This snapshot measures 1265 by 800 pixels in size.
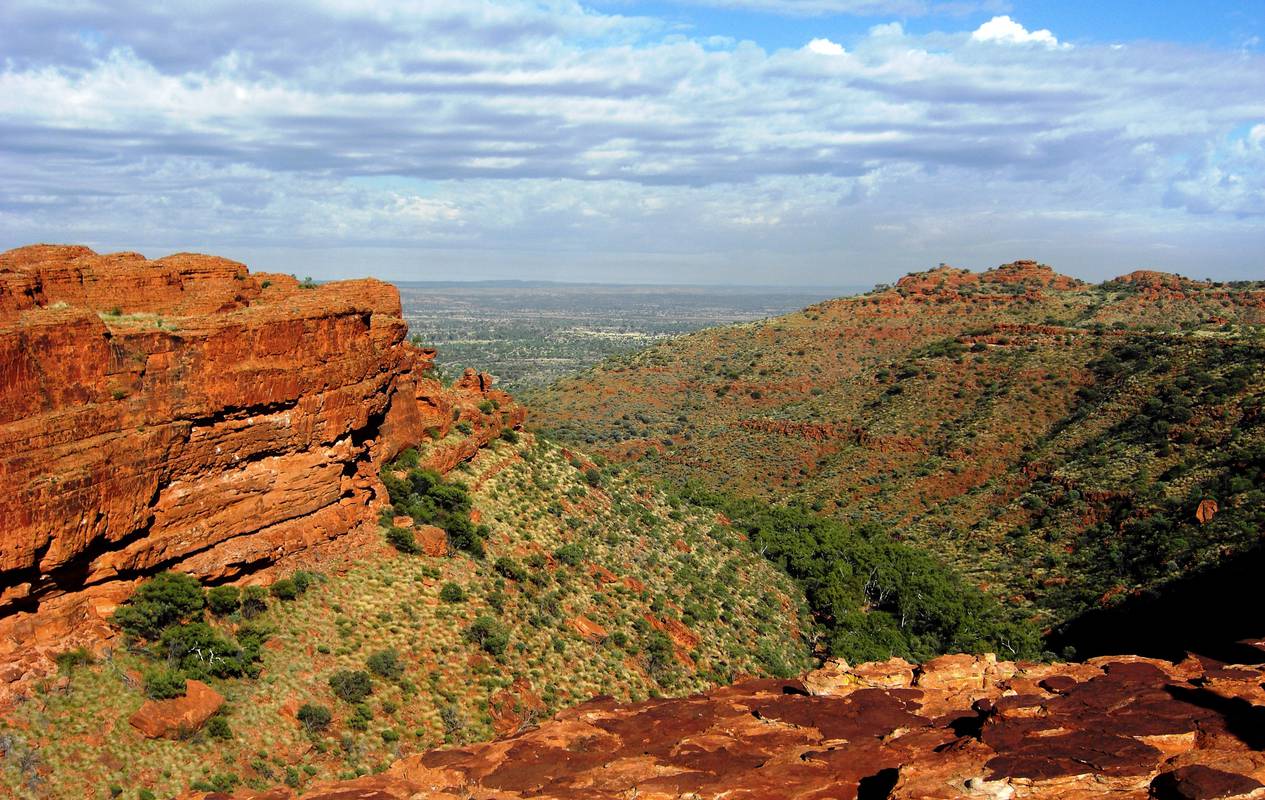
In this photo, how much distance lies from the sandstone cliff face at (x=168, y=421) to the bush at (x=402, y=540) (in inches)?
34.6

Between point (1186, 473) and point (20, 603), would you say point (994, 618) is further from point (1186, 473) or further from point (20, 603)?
point (20, 603)

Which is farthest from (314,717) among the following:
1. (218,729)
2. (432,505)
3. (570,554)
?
(570,554)

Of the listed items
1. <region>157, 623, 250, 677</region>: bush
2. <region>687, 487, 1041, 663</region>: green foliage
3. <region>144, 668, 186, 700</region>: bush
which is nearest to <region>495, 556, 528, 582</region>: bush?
<region>157, 623, 250, 677</region>: bush

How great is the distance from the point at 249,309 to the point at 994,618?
112 feet

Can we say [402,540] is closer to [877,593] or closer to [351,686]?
[351,686]

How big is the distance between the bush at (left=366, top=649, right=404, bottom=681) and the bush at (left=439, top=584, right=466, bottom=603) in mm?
3367

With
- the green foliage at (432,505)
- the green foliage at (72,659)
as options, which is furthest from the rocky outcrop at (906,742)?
the green foliage at (432,505)

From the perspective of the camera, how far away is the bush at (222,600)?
21.7 metres

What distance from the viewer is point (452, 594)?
26391 mm

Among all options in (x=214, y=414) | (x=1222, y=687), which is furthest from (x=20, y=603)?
(x=1222, y=687)

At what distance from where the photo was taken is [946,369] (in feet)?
240

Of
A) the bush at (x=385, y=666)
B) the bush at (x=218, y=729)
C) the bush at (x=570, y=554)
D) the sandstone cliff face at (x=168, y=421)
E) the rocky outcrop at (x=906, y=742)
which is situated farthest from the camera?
the bush at (x=570, y=554)

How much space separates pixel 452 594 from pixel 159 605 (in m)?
8.40

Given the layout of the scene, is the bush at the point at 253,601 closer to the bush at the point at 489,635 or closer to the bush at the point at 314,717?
the bush at the point at 314,717
